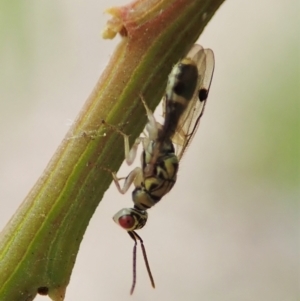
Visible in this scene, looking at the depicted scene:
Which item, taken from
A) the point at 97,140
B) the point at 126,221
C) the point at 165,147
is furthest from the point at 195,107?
the point at 97,140

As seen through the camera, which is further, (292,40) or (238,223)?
(292,40)

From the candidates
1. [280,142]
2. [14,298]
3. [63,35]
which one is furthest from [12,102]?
[14,298]

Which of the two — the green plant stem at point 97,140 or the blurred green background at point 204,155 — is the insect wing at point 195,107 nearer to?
the green plant stem at point 97,140

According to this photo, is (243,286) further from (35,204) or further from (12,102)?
(35,204)

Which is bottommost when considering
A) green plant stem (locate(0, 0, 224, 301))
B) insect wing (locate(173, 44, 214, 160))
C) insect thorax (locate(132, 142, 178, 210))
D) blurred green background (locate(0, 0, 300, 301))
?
green plant stem (locate(0, 0, 224, 301))

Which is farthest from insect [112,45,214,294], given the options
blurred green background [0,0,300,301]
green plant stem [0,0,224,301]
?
blurred green background [0,0,300,301]

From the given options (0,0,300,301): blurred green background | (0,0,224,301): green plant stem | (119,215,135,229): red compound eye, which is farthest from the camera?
(0,0,300,301): blurred green background

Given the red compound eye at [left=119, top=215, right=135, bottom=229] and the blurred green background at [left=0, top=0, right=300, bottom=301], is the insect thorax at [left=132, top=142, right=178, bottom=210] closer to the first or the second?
the red compound eye at [left=119, top=215, right=135, bottom=229]
